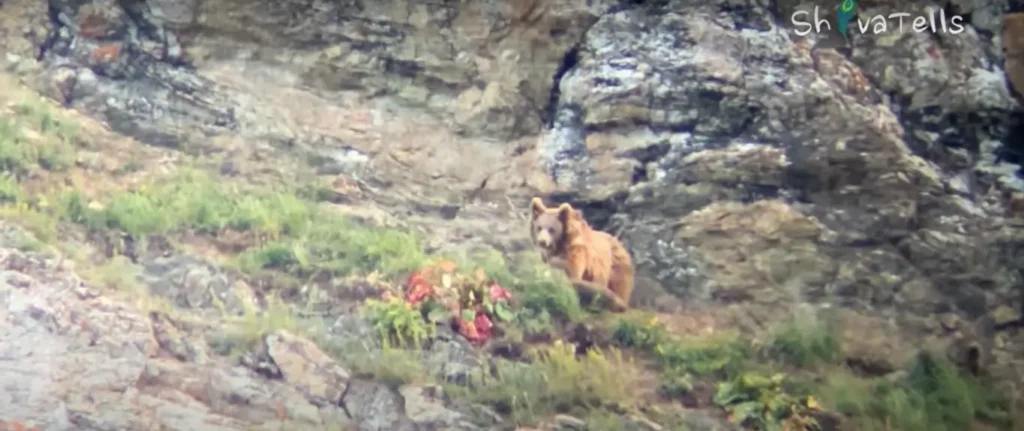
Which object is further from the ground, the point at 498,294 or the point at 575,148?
the point at 575,148

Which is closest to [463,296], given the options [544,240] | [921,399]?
[544,240]

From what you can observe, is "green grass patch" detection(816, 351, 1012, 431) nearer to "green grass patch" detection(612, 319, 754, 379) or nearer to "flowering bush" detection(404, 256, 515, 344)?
"green grass patch" detection(612, 319, 754, 379)

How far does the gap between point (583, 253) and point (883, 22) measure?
0.84 m

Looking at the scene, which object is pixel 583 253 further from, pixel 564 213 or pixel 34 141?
pixel 34 141

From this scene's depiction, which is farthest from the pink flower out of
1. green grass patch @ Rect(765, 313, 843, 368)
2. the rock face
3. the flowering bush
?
green grass patch @ Rect(765, 313, 843, 368)

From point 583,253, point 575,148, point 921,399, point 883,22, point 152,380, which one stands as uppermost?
point 883,22

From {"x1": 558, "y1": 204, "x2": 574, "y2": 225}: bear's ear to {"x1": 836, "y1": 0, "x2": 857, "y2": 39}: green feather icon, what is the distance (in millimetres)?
718

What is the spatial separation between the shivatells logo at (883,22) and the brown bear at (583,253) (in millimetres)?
643

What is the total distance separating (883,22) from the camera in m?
2.33

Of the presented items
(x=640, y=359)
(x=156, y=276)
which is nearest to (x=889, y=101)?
(x=640, y=359)

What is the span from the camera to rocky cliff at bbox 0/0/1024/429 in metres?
2.22

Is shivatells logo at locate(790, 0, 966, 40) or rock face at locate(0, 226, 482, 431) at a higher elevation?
shivatells logo at locate(790, 0, 966, 40)

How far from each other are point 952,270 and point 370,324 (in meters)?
1.24

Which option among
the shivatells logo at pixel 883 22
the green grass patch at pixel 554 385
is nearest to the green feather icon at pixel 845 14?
the shivatells logo at pixel 883 22
